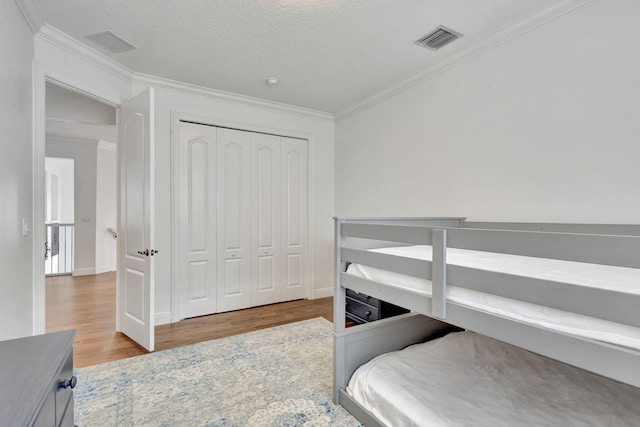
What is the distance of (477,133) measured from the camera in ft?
8.14

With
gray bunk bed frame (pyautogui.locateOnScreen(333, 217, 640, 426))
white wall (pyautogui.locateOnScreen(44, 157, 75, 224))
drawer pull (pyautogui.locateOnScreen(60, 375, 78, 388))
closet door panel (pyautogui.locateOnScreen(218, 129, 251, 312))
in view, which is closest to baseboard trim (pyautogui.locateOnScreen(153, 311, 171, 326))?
closet door panel (pyautogui.locateOnScreen(218, 129, 251, 312))

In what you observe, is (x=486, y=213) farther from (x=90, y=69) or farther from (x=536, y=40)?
Result: (x=90, y=69)

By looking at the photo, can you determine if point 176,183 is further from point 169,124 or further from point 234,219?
point 234,219

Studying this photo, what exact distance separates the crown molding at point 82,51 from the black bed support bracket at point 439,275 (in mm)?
3067

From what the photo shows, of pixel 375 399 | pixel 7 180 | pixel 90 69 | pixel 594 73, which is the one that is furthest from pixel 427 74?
pixel 7 180

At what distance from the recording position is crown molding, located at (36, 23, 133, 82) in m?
2.26

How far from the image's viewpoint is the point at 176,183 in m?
3.24

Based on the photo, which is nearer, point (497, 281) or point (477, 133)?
point (497, 281)

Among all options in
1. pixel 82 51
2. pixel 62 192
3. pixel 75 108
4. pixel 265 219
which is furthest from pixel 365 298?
pixel 62 192

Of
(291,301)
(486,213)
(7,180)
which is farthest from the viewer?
(291,301)

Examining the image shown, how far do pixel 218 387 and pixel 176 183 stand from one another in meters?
2.12

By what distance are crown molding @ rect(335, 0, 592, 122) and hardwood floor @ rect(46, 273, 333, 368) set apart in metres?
2.60

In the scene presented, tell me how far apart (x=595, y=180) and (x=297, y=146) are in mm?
3053

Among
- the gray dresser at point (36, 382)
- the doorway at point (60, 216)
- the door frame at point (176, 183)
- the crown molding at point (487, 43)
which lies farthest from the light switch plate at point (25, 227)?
the doorway at point (60, 216)
